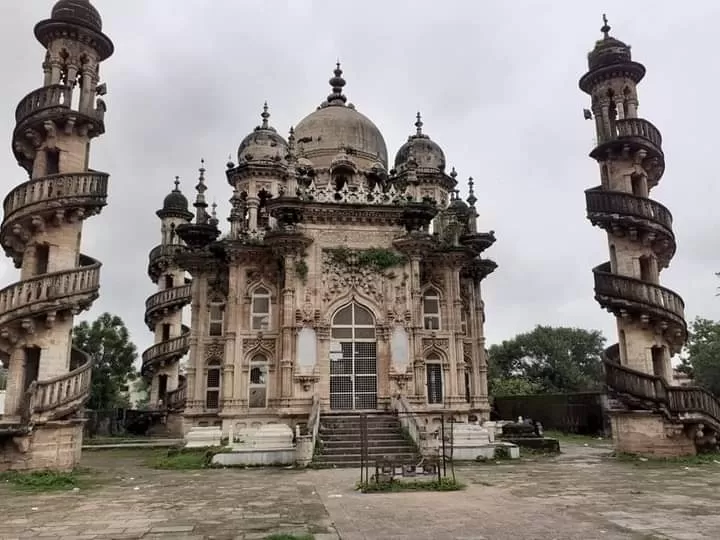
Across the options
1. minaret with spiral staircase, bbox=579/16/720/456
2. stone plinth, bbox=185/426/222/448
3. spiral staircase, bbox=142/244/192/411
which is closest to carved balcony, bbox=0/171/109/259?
stone plinth, bbox=185/426/222/448

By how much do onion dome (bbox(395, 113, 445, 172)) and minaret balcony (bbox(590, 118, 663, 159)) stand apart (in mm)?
10703

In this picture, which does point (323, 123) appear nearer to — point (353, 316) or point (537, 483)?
point (353, 316)

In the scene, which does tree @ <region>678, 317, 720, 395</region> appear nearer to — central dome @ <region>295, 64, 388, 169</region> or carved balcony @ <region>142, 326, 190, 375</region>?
central dome @ <region>295, 64, 388, 169</region>

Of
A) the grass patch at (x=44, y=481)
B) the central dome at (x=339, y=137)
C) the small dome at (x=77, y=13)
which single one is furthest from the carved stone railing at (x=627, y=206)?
the small dome at (x=77, y=13)

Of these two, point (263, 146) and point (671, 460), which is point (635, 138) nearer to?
point (671, 460)

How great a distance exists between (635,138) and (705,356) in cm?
2304

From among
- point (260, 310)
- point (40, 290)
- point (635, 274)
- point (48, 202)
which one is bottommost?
point (40, 290)

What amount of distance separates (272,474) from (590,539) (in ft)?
31.7

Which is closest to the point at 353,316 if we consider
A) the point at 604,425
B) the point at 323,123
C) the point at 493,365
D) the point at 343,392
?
the point at 343,392

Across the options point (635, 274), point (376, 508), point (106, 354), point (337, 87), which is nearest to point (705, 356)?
point (635, 274)

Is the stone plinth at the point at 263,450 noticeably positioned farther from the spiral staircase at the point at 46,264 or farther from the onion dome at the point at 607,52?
the onion dome at the point at 607,52

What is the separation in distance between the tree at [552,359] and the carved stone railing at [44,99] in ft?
163

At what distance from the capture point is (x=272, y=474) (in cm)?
1581

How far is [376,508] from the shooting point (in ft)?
34.3
